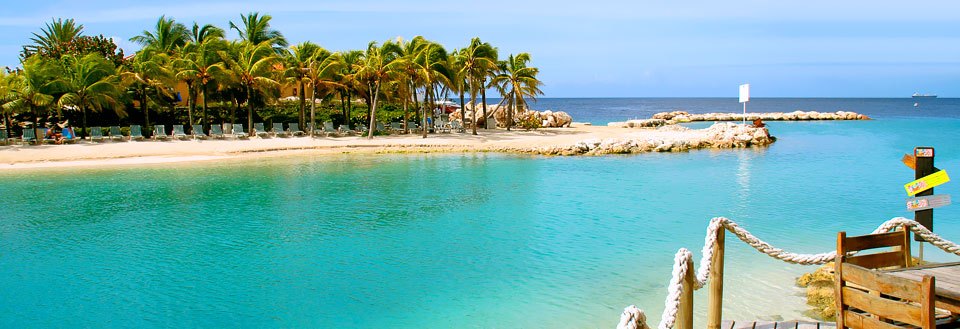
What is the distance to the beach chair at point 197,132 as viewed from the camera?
1280 inches

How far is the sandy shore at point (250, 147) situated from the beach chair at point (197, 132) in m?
0.87

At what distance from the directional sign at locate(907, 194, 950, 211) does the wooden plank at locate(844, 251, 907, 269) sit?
230 centimetres

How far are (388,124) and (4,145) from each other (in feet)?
62.2

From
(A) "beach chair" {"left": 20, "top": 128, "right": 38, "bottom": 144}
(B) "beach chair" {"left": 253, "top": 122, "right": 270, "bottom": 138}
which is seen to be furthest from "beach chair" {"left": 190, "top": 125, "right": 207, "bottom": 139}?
(A) "beach chair" {"left": 20, "top": 128, "right": 38, "bottom": 144}

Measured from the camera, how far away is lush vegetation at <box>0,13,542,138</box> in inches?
1206

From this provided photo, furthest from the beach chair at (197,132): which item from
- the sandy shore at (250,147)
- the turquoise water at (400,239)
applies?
the turquoise water at (400,239)

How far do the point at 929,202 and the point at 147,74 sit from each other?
3306cm

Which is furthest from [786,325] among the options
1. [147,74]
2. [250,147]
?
[147,74]

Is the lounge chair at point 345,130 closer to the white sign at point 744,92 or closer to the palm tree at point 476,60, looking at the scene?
the palm tree at point 476,60

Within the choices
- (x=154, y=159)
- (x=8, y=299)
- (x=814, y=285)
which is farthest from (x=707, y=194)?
(x=154, y=159)

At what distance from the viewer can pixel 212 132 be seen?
34.1 metres

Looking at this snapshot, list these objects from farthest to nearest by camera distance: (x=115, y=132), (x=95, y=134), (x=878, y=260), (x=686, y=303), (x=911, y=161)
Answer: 1. (x=115, y=132)
2. (x=95, y=134)
3. (x=911, y=161)
4. (x=878, y=260)
5. (x=686, y=303)

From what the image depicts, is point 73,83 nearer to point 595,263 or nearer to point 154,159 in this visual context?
point 154,159

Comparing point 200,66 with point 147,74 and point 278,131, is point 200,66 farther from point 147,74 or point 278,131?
point 278,131
